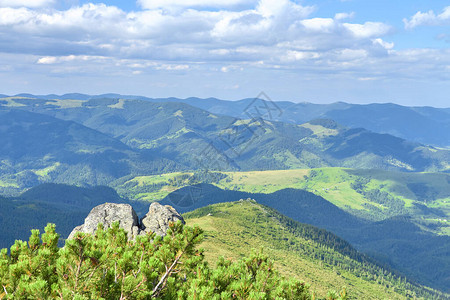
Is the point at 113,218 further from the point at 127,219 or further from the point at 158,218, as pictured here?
the point at 158,218

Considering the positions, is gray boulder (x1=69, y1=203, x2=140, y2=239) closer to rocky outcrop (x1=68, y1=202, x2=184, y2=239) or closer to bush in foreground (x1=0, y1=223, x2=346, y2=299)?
rocky outcrop (x1=68, y1=202, x2=184, y2=239)

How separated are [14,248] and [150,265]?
34.1 ft

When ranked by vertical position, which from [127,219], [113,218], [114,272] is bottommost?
[127,219]

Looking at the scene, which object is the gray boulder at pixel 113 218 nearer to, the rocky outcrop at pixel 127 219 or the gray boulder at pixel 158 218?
the rocky outcrop at pixel 127 219

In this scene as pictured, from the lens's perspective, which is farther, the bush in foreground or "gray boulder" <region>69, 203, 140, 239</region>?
"gray boulder" <region>69, 203, 140, 239</region>

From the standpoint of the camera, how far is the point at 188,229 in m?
29.1

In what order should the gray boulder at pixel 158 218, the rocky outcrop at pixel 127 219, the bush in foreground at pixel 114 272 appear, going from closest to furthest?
the bush in foreground at pixel 114 272, the rocky outcrop at pixel 127 219, the gray boulder at pixel 158 218

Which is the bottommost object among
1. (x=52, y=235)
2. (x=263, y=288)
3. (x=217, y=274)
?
(x=263, y=288)

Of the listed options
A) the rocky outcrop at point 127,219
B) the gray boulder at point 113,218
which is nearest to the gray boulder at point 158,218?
the rocky outcrop at point 127,219

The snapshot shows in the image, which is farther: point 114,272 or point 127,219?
point 127,219

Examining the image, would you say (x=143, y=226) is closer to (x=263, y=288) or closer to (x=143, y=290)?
(x=263, y=288)

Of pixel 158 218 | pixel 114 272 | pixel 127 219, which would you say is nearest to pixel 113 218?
pixel 127 219

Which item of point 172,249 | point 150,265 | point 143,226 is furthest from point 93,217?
point 150,265

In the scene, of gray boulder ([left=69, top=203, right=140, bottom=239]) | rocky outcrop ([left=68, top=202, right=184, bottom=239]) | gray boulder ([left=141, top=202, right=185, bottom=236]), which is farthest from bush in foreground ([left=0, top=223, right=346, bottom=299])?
gray boulder ([left=69, top=203, right=140, bottom=239])
